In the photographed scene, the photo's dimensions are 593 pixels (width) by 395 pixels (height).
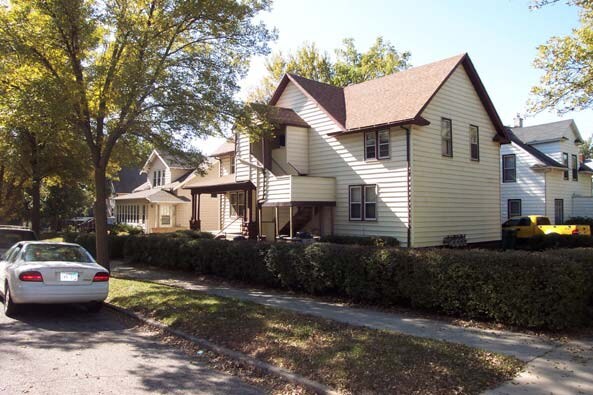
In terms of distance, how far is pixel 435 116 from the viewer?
62.3 ft

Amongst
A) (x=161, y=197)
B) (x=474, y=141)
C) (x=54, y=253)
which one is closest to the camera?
(x=54, y=253)

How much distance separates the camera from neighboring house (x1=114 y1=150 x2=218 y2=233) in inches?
1415

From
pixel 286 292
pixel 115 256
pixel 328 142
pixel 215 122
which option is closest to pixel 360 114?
pixel 328 142

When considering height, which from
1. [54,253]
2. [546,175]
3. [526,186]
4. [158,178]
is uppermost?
[158,178]

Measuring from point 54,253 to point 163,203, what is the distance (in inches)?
1068

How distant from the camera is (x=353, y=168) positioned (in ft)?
64.7

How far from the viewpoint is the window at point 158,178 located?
134 feet

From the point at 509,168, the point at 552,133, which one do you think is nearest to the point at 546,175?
the point at 509,168

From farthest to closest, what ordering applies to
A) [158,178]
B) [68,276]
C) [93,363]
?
[158,178] < [68,276] < [93,363]

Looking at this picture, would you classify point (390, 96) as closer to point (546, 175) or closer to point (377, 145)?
point (377, 145)

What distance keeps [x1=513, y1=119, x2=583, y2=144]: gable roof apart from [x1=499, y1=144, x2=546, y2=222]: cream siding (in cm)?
374

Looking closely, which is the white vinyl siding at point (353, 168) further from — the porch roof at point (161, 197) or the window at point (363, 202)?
the porch roof at point (161, 197)

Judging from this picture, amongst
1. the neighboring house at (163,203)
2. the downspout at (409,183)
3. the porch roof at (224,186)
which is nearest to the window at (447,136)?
the downspout at (409,183)

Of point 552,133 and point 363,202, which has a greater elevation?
point 552,133
